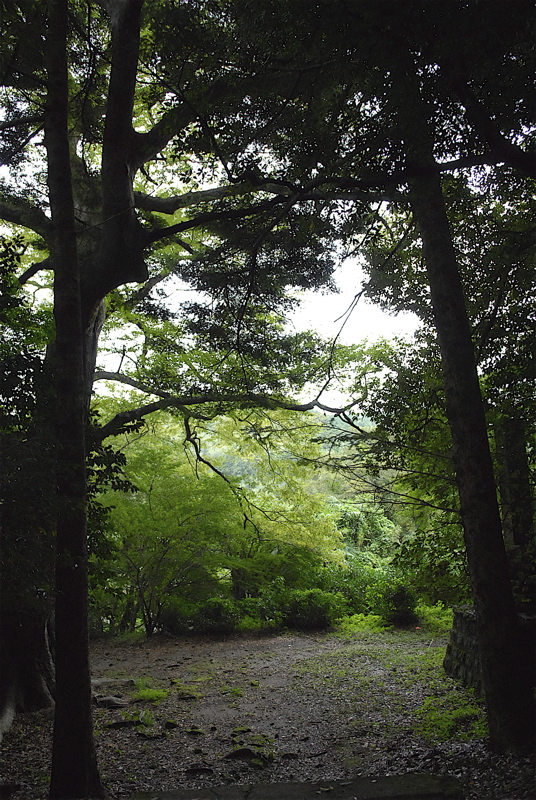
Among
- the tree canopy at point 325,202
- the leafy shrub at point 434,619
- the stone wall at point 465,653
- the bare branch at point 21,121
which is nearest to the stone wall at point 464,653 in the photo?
the stone wall at point 465,653

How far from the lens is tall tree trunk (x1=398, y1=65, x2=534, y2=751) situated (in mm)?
3805

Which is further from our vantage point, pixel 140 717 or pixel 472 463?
pixel 140 717

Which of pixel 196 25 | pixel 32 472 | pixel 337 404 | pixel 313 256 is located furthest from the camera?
pixel 337 404

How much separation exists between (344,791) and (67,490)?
2.80 metres

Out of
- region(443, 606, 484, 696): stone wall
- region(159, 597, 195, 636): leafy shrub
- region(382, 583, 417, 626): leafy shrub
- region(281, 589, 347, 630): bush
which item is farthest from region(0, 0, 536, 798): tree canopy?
region(281, 589, 347, 630): bush

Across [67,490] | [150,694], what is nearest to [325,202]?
[67,490]

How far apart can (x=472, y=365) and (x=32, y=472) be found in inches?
132

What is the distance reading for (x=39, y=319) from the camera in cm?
559

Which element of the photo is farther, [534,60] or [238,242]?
[238,242]

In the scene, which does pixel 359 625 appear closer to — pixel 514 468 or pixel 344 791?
pixel 514 468

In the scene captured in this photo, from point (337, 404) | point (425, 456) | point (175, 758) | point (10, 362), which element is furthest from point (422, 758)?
point (337, 404)

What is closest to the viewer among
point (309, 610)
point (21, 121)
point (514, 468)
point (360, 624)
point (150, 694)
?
point (21, 121)

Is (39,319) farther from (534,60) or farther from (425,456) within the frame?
(534,60)

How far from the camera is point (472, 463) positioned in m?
4.16
